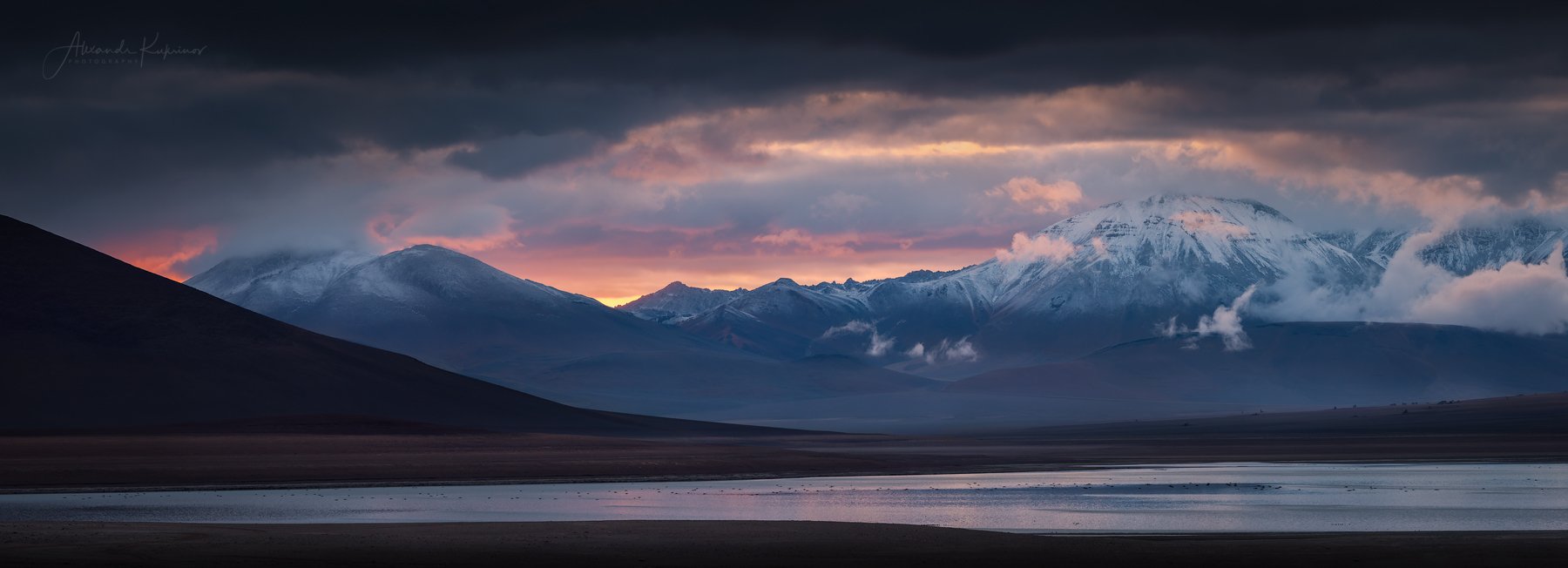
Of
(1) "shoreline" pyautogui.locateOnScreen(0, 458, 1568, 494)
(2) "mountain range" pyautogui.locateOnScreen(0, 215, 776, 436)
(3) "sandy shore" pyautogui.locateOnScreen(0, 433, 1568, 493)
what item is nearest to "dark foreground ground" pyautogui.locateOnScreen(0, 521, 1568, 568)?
(1) "shoreline" pyautogui.locateOnScreen(0, 458, 1568, 494)

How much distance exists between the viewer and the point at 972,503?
67.1 m

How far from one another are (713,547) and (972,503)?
79.4ft

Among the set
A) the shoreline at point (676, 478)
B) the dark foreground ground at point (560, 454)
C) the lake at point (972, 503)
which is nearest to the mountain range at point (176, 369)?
the dark foreground ground at point (560, 454)

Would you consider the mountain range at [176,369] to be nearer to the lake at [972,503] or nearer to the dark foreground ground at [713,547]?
the lake at [972,503]

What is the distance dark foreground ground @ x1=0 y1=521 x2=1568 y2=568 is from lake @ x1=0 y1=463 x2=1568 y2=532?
19.8 ft

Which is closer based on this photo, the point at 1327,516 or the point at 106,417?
the point at 1327,516

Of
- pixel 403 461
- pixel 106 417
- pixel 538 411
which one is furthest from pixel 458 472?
pixel 538 411

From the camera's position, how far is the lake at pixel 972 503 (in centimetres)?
5672

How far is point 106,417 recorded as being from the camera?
13975 centimetres

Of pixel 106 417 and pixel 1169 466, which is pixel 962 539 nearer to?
pixel 1169 466

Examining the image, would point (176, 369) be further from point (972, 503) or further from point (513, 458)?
point (972, 503)

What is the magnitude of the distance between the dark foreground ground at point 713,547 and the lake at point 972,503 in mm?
6048

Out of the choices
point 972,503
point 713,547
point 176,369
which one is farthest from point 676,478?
point 176,369

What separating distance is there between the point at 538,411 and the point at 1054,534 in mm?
121572
